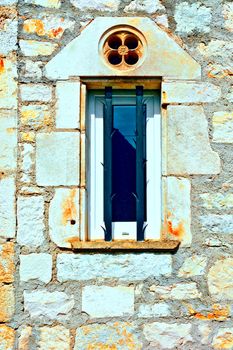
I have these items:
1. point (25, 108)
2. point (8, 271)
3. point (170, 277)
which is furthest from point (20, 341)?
point (25, 108)

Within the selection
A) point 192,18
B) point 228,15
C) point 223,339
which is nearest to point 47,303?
point 223,339

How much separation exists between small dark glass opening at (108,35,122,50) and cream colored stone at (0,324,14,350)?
197 cm

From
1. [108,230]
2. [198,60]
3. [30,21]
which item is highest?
[30,21]

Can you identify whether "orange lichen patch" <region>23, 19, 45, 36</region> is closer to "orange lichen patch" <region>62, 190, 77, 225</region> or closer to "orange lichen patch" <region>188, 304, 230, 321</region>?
"orange lichen patch" <region>62, 190, 77, 225</region>

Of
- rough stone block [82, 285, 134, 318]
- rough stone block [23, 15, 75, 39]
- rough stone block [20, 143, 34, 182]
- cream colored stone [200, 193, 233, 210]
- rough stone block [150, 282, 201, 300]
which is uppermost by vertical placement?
rough stone block [23, 15, 75, 39]

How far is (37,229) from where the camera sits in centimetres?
422

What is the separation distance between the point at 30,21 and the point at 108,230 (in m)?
1.49

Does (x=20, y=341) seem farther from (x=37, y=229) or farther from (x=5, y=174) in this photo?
(x=5, y=174)

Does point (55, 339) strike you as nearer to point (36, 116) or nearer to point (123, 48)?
point (36, 116)

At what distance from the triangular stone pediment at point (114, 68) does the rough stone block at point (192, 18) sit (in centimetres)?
13

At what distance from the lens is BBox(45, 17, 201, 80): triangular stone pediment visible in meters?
4.35

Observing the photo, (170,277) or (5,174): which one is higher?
(5,174)

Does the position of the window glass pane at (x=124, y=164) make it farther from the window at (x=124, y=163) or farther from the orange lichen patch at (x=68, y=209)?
the orange lichen patch at (x=68, y=209)

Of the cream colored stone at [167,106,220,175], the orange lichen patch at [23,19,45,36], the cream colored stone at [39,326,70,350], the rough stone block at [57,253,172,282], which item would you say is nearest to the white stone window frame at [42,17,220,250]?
the cream colored stone at [167,106,220,175]
